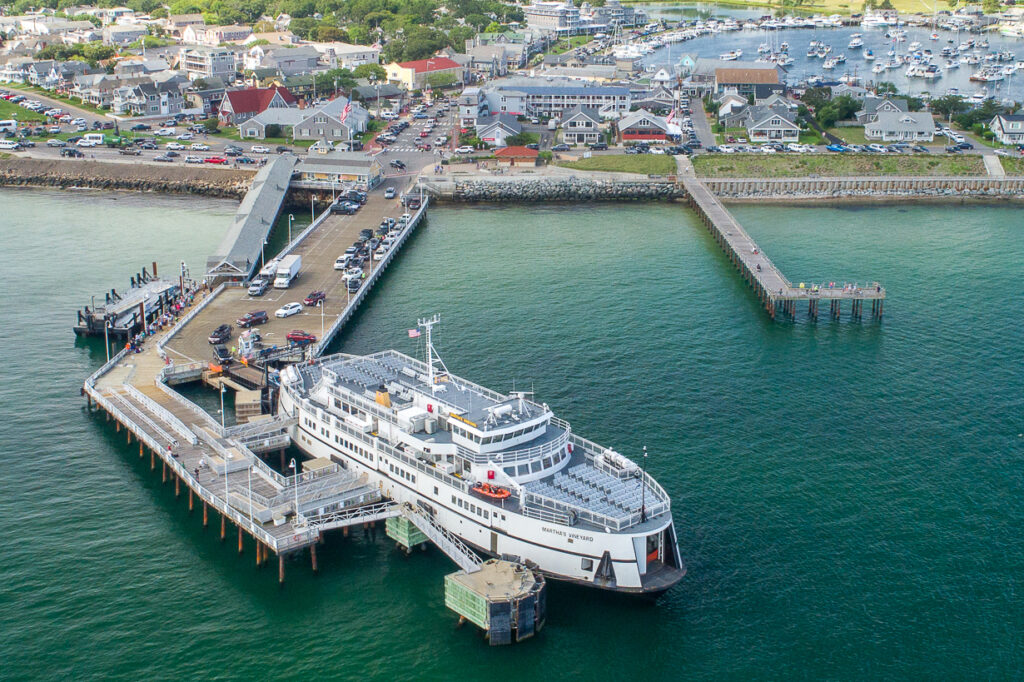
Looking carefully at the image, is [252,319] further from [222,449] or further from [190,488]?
[190,488]

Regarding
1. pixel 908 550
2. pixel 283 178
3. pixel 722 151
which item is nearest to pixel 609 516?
pixel 908 550

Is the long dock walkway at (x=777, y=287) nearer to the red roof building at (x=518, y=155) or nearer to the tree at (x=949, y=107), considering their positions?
the red roof building at (x=518, y=155)

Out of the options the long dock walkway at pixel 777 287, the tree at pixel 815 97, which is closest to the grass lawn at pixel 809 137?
the tree at pixel 815 97

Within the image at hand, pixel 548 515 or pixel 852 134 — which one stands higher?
pixel 852 134

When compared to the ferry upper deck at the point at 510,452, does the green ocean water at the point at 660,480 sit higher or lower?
lower

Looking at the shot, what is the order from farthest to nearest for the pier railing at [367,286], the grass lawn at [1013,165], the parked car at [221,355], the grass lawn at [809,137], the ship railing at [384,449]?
the grass lawn at [809,137] → the grass lawn at [1013,165] → the pier railing at [367,286] → the parked car at [221,355] → the ship railing at [384,449]

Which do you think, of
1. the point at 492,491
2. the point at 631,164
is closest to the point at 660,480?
the point at 492,491

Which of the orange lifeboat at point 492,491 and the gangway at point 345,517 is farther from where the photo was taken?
the gangway at point 345,517
